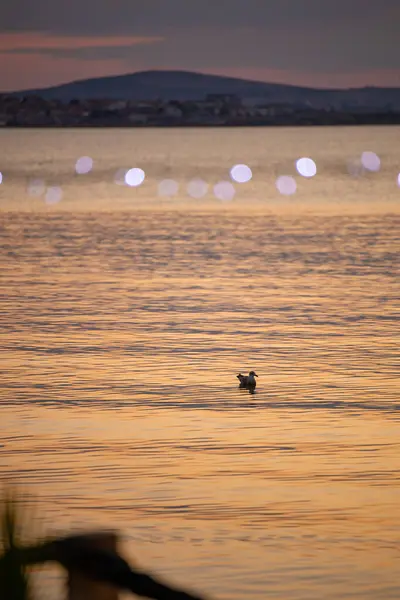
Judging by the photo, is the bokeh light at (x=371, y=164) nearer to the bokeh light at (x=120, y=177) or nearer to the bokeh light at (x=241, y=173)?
the bokeh light at (x=241, y=173)

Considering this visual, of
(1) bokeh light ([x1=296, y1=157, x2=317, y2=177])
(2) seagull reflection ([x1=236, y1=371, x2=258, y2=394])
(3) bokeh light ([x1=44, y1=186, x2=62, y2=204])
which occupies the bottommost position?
(2) seagull reflection ([x1=236, y1=371, x2=258, y2=394])

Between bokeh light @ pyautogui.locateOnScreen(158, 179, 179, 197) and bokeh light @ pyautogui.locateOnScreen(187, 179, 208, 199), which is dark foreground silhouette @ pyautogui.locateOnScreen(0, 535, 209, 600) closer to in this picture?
bokeh light @ pyautogui.locateOnScreen(187, 179, 208, 199)

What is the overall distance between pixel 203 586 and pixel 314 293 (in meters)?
24.9

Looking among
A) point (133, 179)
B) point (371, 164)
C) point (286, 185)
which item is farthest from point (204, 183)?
point (371, 164)

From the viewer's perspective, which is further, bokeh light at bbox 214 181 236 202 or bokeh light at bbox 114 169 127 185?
bokeh light at bbox 114 169 127 185

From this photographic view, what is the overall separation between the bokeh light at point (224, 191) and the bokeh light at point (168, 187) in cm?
324

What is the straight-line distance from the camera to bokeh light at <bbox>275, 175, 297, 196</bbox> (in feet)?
371

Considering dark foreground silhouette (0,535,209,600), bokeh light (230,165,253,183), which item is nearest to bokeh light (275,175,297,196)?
bokeh light (230,165,253,183)

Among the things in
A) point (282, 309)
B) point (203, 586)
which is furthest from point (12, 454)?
point (282, 309)

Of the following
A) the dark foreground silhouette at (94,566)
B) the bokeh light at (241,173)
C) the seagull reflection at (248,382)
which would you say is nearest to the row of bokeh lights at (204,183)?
the bokeh light at (241,173)

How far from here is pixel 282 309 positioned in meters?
31.8

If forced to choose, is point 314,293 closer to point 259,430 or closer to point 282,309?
point 282,309

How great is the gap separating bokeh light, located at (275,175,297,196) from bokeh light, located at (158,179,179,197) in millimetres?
8167

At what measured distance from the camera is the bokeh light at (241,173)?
146250 millimetres
